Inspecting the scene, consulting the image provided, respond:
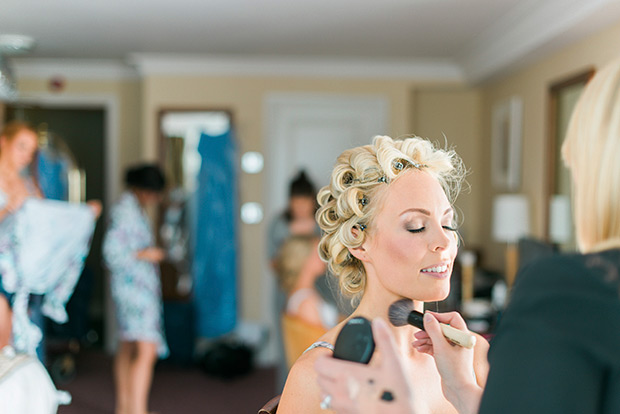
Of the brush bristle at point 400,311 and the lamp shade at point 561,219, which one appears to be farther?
the lamp shade at point 561,219

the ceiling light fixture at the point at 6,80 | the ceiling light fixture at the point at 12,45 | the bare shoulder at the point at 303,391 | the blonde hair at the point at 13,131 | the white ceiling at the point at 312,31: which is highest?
the white ceiling at the point at 312,31

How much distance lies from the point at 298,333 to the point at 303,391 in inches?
58.3

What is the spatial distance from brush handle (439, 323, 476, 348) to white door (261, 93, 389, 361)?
13.9 ft

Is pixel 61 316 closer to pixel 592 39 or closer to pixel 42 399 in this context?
pixel 42 399

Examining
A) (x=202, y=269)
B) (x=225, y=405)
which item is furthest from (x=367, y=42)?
(x=225, y=405)

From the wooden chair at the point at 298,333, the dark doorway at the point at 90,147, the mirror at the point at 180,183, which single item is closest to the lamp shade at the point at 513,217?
the wooden chair at the point at 298,333

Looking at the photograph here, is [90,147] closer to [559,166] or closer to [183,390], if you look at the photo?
[183,390]

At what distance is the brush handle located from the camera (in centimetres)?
77

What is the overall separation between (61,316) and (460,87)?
12.7ft

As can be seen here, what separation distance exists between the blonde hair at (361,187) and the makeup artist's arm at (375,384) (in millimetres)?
339

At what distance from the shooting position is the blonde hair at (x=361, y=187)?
0.94 metres

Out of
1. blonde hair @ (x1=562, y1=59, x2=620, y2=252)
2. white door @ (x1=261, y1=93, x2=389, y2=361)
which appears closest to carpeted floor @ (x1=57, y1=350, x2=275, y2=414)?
white door @ (x1=261, y1=93, x2=389, y2=361)

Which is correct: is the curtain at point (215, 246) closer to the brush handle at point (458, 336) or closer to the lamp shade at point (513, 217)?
the lamp shade at point (513, 217)

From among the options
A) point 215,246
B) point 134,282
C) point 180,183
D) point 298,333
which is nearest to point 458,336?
point 298,333
